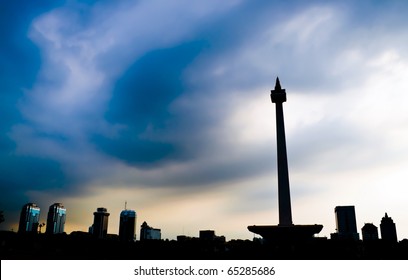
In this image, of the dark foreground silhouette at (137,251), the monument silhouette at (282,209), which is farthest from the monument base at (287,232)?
the dark foreground silhouette at (137,251)

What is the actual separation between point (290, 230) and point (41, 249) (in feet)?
97.3

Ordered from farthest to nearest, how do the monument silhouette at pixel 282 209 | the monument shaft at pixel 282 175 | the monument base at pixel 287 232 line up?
the monument shaft at pixel 282 175, the monument silhouette at pixel 282 209, the monument base at pixel 287 232

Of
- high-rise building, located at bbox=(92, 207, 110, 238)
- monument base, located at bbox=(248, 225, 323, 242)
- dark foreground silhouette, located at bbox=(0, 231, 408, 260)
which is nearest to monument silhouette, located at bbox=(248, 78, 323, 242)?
monument base, located at bbox=(248, 225, 323, 242)

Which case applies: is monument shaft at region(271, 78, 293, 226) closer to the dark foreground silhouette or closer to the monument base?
the monument base

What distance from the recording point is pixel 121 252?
30094 millimetres

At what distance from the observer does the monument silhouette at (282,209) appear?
1740 inches

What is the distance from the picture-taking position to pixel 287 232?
1747 inches

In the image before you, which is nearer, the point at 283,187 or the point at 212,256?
the point at 212,256

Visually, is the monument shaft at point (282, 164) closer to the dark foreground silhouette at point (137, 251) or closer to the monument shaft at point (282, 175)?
the monument shaft at point (282, 175)

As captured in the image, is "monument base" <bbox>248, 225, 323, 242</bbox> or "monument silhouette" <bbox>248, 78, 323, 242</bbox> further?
"monument silhouette" <bbox>248, 78, 323, 242</bbox>

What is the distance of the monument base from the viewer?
43.8m
